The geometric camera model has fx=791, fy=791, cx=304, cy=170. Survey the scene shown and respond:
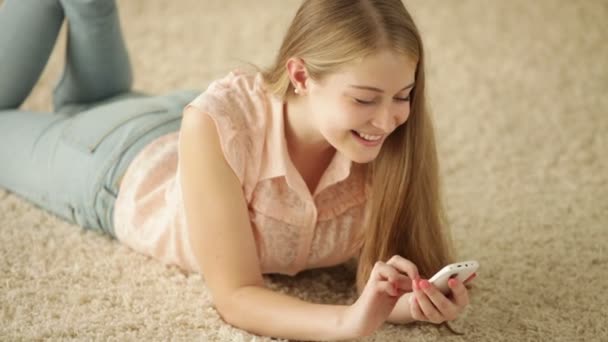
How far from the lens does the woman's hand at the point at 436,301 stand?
114 centimetres

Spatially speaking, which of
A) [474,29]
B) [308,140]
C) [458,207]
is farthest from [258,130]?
[474,29]

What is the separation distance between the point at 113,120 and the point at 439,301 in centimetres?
86

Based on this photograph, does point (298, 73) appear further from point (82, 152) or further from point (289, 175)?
point (82, 152)

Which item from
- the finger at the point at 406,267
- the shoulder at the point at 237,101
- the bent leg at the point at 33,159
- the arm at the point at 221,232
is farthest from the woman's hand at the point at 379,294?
the bent leg at the point at 33,159

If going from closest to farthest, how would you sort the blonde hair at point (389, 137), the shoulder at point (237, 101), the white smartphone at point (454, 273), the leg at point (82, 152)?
the white smartphone at point (454, 273) < the blonde hair at point (389, 137) < the shoulder at point (237, 101) < the leg at point (82, 152)

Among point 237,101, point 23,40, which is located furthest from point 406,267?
point 23,40

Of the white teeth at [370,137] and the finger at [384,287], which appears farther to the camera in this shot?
the white teeth at [370,137]

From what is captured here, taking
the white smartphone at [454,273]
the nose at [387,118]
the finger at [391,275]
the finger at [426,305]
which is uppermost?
the nose at [387,118]

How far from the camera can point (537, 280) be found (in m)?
1.52

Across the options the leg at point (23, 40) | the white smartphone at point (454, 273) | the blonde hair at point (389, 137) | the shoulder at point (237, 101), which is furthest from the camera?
the leg at point (23, 40)

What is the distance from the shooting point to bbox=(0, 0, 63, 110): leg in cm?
180

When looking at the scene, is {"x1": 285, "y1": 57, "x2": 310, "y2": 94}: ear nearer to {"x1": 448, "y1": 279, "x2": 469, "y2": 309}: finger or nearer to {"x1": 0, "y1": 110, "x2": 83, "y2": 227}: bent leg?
{"x1": 448, "y1": 279, "x2": 469, "y2": 309}: finger

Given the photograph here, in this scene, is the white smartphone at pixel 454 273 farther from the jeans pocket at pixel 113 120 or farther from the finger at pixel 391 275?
the jeans pocket at pixel 113 120

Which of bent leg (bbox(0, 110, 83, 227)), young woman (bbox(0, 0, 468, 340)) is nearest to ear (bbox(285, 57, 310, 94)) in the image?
young woman (bbox(0, 0, 468, 340))
